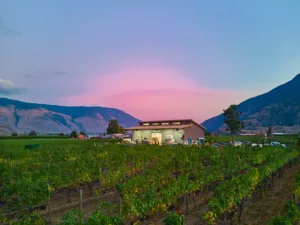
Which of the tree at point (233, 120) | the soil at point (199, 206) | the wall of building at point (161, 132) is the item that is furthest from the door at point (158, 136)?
the soil at point (199, 206)

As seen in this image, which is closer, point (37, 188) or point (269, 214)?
point (37, 188)

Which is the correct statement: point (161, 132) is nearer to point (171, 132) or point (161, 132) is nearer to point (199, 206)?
point (171, 132)

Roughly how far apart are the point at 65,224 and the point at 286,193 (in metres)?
13.2

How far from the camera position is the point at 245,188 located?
1066 centimetres

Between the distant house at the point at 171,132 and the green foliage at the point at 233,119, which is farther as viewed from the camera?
the green foliage at the point at 233,119

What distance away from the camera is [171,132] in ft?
178

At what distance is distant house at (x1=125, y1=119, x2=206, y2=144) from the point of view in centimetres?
5375

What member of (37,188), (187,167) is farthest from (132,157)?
(37,188)

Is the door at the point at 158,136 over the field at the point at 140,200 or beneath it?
over

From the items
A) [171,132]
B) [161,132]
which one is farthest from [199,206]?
[161,132]

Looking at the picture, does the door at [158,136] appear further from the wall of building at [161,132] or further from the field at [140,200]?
the field at [140,200]

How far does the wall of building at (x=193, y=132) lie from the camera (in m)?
54.9

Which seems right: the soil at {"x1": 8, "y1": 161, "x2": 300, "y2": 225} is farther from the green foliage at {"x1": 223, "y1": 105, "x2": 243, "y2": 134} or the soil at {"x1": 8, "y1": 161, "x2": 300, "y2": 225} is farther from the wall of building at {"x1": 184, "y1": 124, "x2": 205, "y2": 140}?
the green foliage at {"x1": 223, "y1": 105, "x2": 243, "y2": 134}

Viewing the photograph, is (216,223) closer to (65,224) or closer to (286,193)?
(65,224)
